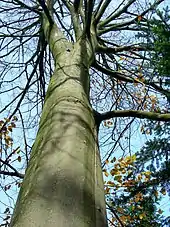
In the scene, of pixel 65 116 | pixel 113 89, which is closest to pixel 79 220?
pixel 65 116

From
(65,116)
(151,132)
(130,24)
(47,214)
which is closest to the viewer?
(47,214)

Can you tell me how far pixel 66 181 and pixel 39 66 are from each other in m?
4.25

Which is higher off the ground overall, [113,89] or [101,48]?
[113,89]

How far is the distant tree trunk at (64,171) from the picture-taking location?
3.76 ft

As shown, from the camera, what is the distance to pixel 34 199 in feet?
4.04

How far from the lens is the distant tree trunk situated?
45.1 inches

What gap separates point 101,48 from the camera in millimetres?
4215

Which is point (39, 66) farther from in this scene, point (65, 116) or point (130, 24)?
point (65, 116)

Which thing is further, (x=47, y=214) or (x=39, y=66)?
(x=39, y=66)

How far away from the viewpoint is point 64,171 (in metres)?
1.36

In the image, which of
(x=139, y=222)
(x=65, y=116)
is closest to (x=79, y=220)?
(x=65, y=116)

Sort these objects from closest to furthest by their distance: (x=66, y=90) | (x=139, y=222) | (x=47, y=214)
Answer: (x=47, y=214), (x=66, y=90), (x=139, y=222)

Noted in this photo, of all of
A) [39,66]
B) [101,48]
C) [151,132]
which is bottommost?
[151,132]

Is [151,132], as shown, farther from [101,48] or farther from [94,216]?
[94,216]
